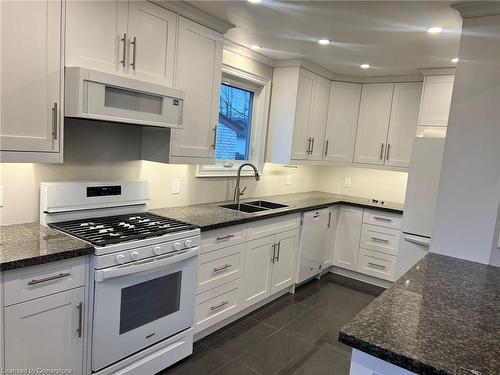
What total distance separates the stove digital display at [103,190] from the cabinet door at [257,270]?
112cm

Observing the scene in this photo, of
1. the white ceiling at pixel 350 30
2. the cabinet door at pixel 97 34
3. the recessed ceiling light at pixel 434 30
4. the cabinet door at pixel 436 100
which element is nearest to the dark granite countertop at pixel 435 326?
the white ceiling at pixel 350 30

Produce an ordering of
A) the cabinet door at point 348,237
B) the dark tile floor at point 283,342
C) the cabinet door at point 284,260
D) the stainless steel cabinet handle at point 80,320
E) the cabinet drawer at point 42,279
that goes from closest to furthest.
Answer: the cabinet drawer at point 42,279
the stainless steel cabinet handle at point 80,320
the dark tile floor at point 283,342
the cabinet door at point 284,260
the cabinet door at point 348,237

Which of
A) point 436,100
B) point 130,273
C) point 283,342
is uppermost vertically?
point 436,100

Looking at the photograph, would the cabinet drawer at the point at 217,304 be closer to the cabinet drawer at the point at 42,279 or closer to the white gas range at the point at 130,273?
the white gas range at the point at 130,273

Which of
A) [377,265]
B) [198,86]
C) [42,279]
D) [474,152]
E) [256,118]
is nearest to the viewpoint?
[42,279]

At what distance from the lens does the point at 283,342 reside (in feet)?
9.07

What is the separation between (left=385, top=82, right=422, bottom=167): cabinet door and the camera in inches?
157

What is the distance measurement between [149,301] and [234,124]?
206 centimetres

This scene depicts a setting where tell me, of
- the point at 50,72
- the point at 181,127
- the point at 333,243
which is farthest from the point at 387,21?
the point at 333,243

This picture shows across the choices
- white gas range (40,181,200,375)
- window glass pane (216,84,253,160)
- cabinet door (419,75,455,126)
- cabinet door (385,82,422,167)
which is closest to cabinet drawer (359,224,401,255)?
cabinet door (385,82,422,167)

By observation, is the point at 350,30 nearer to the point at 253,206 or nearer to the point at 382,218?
the point at 253,206

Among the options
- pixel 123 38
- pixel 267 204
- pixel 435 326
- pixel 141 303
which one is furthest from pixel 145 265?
pixel 267 204

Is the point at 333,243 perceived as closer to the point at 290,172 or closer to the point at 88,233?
the point at 290,172

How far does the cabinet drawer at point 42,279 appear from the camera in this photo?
152cm
